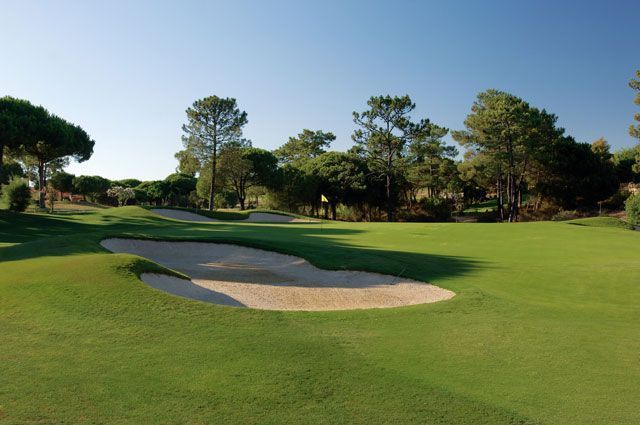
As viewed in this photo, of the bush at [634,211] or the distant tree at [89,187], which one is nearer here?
the bush at [634,211]

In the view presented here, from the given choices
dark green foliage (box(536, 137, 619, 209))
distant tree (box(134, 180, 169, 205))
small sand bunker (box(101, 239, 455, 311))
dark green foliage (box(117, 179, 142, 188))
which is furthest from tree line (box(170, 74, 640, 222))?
dark green foliage (box(117, 179, 142, 188))

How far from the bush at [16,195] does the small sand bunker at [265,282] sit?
77.6 feet

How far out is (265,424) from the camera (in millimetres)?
4809

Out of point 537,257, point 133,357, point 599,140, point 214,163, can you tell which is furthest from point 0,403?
point 599,140

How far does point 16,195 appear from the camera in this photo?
36500mm

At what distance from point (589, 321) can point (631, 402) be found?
15.1 ft

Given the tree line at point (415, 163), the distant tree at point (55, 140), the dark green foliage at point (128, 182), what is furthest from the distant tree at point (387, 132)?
the dark green foliage at point (128, 182)

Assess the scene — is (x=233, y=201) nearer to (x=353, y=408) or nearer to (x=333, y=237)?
(x=333, y=237)

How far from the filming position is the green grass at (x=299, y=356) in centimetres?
515

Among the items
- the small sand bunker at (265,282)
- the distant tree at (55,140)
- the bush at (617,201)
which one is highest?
the distant tree at (55,140)

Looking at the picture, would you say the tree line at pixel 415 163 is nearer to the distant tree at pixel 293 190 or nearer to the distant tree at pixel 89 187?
the distant tree at pixel 293 190

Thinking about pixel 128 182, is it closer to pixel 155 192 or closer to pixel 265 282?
pixel 155 192

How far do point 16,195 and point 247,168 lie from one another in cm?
3437

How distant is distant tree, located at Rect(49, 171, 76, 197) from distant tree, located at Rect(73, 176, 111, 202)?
4.39ft
